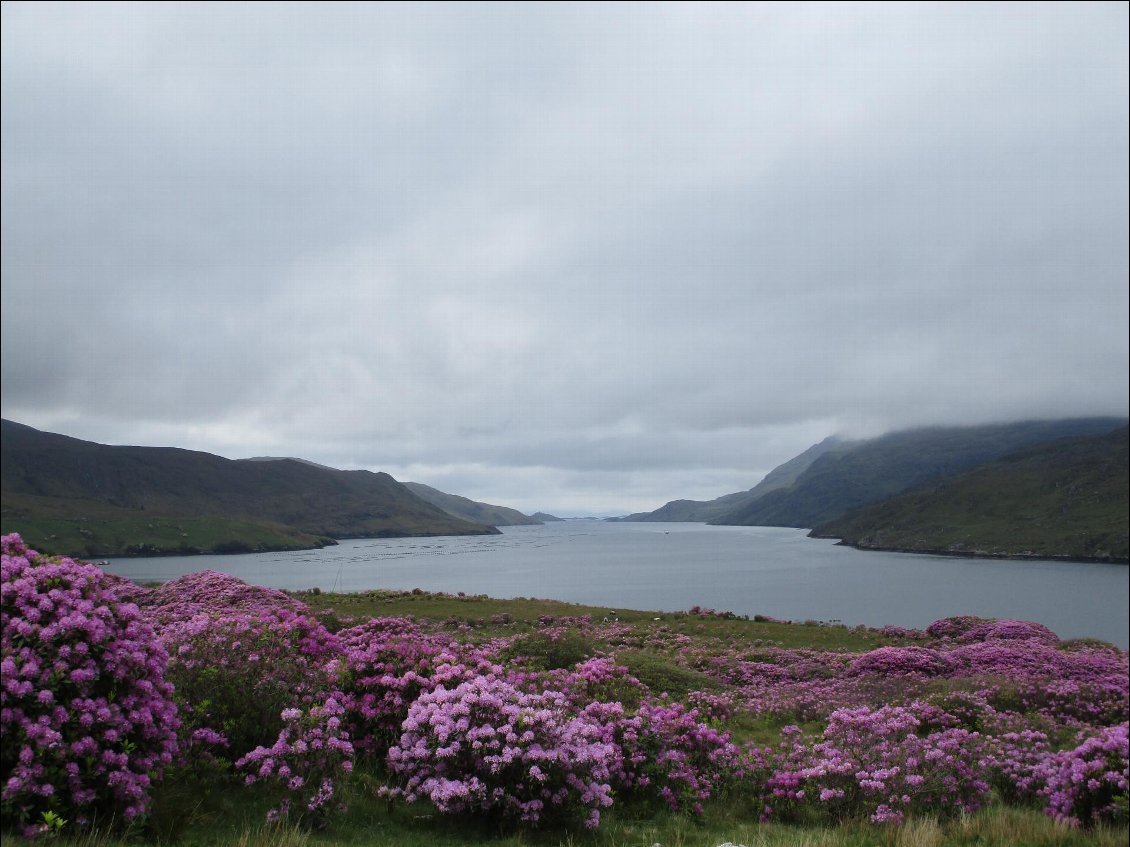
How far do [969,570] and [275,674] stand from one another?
150m

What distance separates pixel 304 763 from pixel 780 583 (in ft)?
321

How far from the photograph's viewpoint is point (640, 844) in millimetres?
8891

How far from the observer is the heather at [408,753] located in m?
6.65

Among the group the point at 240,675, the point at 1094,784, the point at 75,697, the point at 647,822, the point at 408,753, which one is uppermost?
the point at 75,697

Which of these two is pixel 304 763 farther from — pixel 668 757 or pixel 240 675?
pixel 668 757

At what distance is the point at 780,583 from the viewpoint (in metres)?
97.8

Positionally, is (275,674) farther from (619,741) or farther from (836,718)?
(836,718)

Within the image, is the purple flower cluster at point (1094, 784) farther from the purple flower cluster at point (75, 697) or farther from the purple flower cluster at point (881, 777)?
the purple flower cluster at point (75, 697)

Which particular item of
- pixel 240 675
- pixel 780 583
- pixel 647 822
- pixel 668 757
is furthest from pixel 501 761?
pixel 780 583

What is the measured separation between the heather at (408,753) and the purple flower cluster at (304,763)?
31 mm

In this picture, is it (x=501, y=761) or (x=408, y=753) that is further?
(x=408, y=753)

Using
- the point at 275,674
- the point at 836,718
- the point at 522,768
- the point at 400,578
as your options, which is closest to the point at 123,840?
the point at 275,674

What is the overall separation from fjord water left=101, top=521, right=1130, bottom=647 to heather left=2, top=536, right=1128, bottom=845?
183 ft

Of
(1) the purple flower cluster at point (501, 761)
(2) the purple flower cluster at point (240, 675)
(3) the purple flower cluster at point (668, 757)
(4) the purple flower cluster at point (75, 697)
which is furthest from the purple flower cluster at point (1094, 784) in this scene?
(4) the purple flower cluster at point (75, 697)
